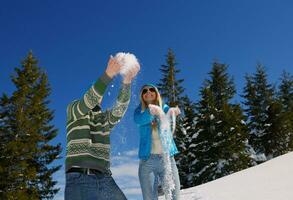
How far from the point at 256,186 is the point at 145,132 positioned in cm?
484

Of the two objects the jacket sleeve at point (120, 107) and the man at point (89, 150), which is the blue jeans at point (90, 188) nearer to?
the man at point (89, 150)

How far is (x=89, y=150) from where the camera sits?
11.0ft

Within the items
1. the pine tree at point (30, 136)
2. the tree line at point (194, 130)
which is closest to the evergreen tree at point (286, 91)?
the tree line at point (194, 130)

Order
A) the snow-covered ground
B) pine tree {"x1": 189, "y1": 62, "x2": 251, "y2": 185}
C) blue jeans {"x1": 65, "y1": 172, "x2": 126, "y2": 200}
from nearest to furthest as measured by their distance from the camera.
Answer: blue jeans {"x1": 65, "y1": 172, "x2": 126, "y2": 200} → the snow-covered ground → pine tree {"x1": 189, "y1": 62, "x2": 251, "y2": 185}

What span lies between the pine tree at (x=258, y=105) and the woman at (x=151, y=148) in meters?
40.7

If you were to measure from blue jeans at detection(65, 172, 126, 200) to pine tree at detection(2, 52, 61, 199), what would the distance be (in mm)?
24375

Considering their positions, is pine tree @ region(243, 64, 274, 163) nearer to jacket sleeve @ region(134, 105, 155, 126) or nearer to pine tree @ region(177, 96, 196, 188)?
pine tree @ region(177, 96, 196, 188)

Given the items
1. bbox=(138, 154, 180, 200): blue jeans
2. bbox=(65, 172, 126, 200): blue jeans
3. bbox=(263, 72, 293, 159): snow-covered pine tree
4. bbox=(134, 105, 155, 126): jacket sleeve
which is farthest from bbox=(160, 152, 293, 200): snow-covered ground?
bbox=(263, 72, 293, 159): snow-covered pine tree

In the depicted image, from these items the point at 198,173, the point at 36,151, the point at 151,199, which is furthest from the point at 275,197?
the point at 198,173

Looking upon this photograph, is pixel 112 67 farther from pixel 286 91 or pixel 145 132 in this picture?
pixel 286 91

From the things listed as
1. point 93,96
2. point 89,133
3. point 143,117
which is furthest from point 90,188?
point 143,117

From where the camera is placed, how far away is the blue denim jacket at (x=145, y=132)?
19.8ft

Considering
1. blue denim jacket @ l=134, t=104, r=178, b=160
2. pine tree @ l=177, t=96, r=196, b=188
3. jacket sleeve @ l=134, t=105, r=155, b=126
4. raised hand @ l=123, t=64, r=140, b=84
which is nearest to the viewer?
raised hand @ l=123, t=64, r=140, b=84

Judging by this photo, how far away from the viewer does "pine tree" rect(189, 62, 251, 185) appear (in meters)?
36.5
